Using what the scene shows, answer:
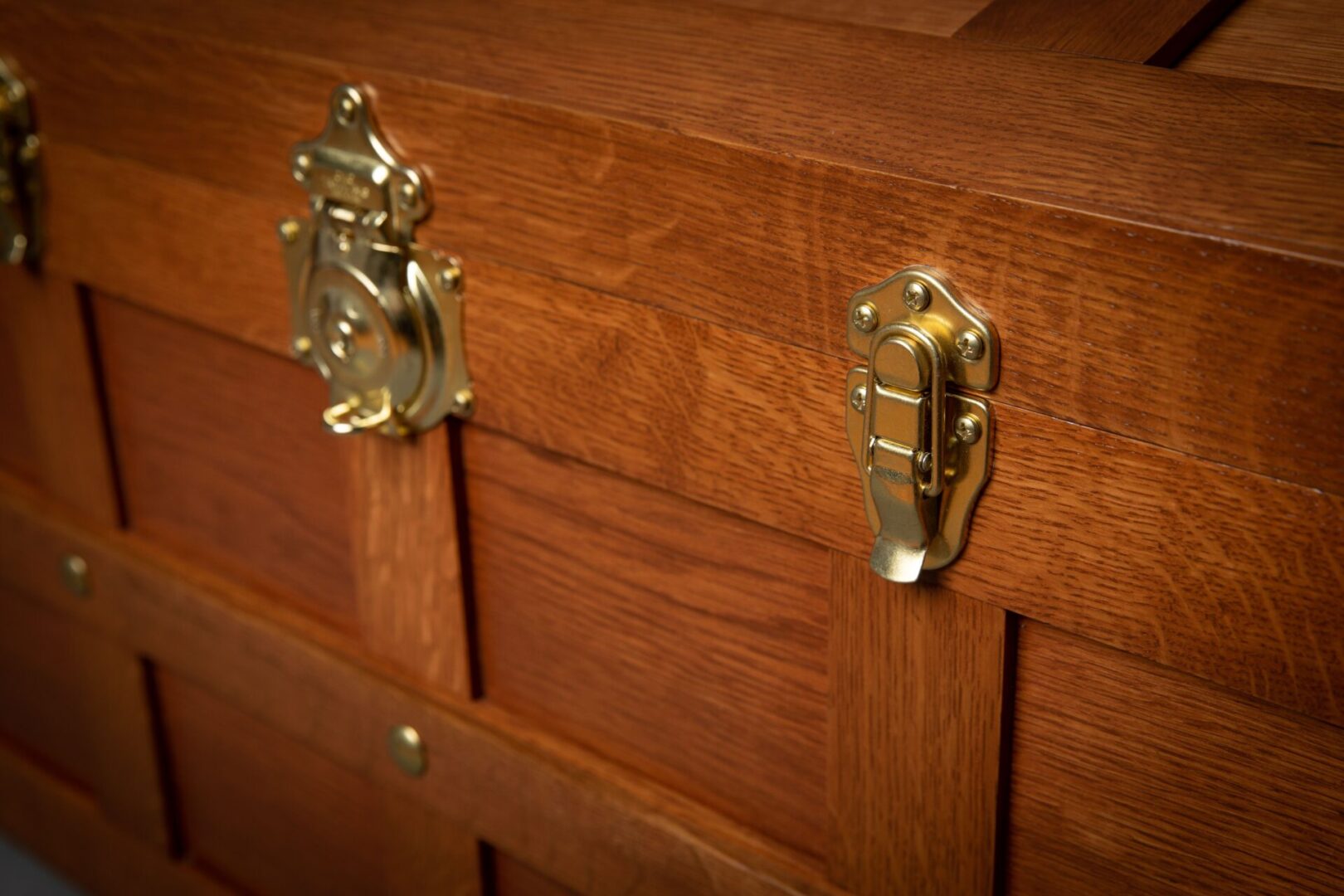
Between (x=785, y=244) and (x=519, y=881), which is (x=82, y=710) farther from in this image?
(x=785, y=244)

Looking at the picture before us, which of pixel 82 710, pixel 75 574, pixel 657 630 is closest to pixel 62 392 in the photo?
pixel 75 574

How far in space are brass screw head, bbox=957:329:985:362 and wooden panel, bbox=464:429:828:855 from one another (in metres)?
0.15

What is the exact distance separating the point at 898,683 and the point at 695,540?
0.13 meters

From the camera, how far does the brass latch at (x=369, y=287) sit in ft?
2.52

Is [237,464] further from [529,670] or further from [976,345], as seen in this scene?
[976,345]

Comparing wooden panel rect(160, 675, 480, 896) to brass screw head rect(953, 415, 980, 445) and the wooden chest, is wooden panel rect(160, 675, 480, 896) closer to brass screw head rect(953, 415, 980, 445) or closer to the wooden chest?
the wooden chest

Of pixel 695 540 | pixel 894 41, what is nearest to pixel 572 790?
pixel 695 540

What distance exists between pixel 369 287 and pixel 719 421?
0.23m

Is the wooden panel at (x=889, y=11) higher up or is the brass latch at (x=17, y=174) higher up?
the wooden panel at (x=889, y=11)

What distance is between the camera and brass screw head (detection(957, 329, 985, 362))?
0.59m

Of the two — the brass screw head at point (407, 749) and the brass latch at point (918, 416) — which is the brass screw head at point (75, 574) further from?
the brass latch at point (918, 416)

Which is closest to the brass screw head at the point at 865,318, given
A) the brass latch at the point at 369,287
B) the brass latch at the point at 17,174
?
the brass latch at the point at 369,287

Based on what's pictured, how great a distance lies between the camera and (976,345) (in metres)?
0.59

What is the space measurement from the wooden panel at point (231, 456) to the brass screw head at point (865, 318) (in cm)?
40
